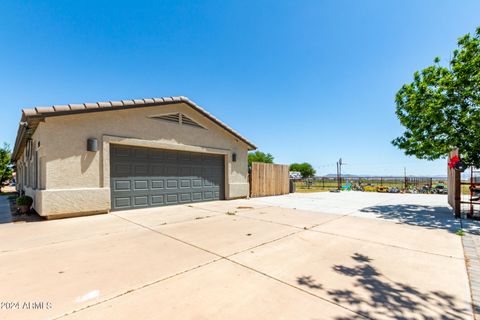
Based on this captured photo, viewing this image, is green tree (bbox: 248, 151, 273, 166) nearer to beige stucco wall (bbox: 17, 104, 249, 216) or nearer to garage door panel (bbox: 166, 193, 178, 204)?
garage door panel (bbox: 166, 193, 178, 204)

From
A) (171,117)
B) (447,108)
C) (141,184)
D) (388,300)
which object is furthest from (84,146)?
(447,108)

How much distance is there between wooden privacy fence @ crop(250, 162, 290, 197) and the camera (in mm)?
13070

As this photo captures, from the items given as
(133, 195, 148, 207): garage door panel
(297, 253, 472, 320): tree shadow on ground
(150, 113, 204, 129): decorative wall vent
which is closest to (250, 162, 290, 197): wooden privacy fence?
(150, 113, 204, 129): decorative wall vent

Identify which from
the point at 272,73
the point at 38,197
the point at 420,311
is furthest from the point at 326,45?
the point at 38,197

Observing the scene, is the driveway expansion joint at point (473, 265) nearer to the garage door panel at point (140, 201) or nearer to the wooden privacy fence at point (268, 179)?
the garage door panel at point (140, 201)

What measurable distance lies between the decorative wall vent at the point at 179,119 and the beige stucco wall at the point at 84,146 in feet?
0.61

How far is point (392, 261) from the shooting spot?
337 centimetres

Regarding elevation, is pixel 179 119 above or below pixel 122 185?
above

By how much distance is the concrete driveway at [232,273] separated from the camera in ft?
6.97

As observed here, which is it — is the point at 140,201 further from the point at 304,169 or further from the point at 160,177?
the point at 304,169

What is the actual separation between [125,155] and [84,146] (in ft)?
4.33

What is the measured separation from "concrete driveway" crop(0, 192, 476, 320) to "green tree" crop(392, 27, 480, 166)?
3708 millimetres

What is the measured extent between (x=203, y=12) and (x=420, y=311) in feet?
38.0

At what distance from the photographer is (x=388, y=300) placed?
228cm
